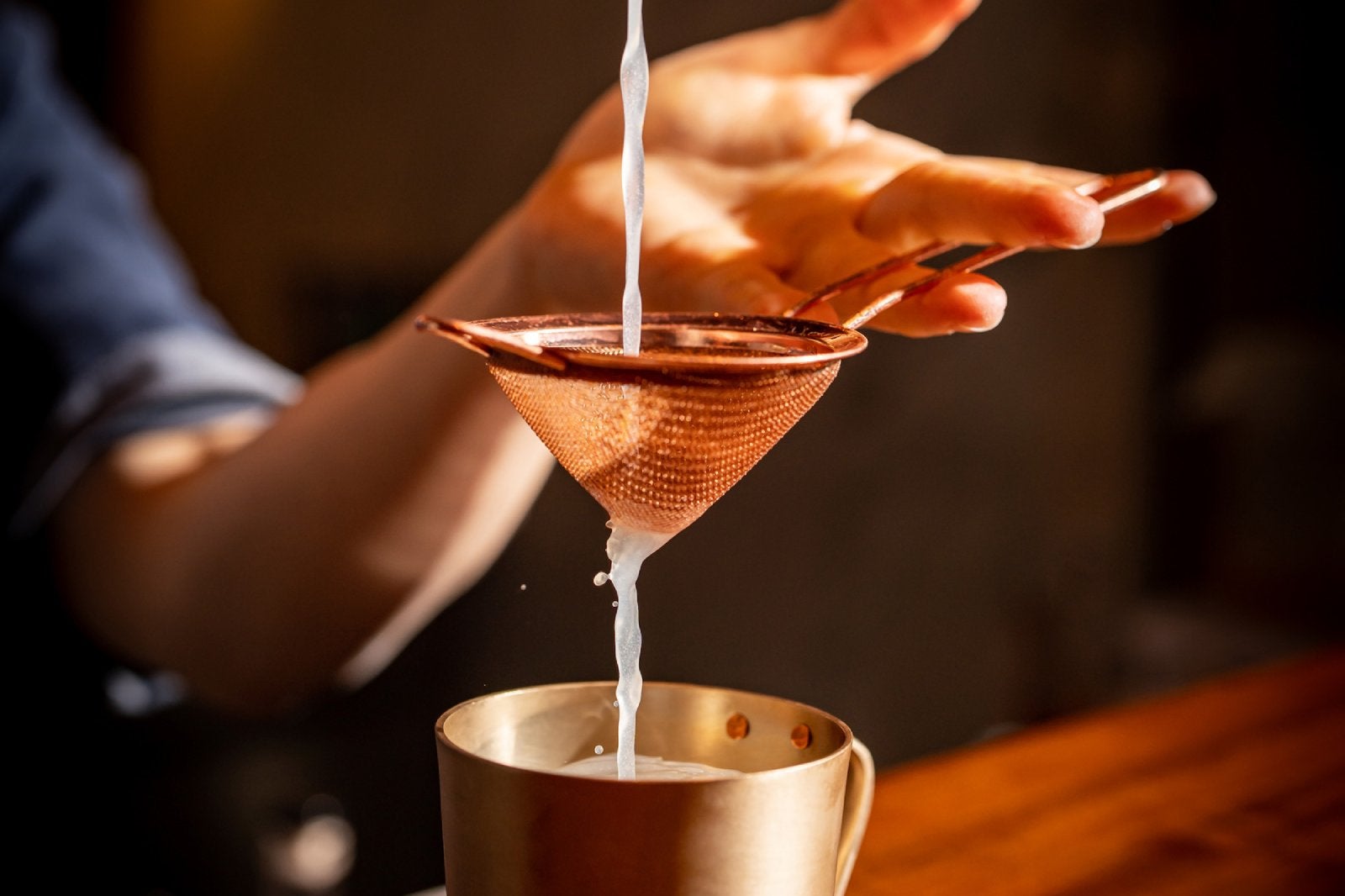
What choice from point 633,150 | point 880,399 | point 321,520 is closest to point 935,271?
point 633,150

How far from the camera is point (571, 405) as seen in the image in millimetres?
594

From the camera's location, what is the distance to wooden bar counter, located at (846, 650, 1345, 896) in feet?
2.70

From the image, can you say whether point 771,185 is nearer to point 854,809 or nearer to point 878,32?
point 878,32

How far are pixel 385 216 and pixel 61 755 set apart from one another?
2.31 feet

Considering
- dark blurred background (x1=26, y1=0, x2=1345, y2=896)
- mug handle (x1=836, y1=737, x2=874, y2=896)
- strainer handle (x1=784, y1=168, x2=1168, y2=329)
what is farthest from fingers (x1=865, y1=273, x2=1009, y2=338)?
dark blurred background (x1=26, y1=0, x2=1345, y2=896)

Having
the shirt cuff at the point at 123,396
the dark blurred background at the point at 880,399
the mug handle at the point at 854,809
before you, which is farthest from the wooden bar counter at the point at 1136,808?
the shirt cuff at the point at 123,396

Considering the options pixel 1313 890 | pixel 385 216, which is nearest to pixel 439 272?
pixel 385 216

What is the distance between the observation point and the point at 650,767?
563 mm

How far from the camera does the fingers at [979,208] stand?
646 millimetres

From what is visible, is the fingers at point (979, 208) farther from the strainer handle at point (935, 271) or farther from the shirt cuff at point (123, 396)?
the shirt cuff at point (123, 396)

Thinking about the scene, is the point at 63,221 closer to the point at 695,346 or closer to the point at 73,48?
the point at 73,48

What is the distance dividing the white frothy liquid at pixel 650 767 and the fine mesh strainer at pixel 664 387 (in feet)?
0.43

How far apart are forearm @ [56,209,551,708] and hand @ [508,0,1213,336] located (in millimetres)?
96

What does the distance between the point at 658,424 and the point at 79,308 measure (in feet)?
3.11
